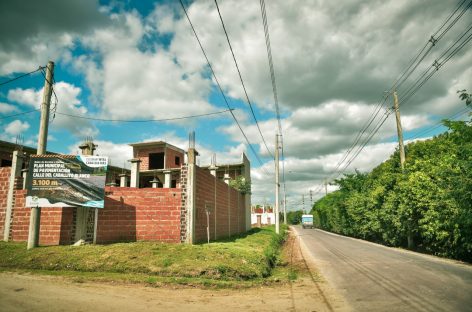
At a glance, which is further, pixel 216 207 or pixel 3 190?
pixel 216 207

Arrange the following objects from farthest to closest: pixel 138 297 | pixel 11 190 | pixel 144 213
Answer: pixel 11 190
pixel 144 213
pixel 138 297

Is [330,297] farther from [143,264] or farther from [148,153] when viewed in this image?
[148,153]

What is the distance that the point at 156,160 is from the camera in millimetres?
40688

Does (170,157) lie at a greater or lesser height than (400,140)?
greater

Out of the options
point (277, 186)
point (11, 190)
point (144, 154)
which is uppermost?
point (144, 154)

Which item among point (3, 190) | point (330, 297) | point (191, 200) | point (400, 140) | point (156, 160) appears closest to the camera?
point (330, 297)

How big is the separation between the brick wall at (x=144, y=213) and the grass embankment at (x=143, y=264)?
2.02 metres

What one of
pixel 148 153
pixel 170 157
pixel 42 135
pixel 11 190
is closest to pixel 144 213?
pixel 42 135

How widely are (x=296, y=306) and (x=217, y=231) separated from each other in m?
11.8

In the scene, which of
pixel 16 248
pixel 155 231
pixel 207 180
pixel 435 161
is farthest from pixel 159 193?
pixel 435 161

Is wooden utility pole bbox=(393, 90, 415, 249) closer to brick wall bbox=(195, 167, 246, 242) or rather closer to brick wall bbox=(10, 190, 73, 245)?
brick wall bbox=(195, 167, 246, 242)

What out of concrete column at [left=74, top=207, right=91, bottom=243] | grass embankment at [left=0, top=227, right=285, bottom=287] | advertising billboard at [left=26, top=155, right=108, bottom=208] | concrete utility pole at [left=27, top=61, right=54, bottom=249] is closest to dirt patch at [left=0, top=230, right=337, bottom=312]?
grass embankment at [left=0, top=227, right=285, bottom=287]

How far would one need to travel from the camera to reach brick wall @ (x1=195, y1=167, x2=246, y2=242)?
1455cm

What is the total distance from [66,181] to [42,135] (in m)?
1.98
